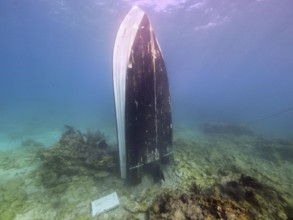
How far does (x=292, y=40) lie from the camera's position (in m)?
27.2

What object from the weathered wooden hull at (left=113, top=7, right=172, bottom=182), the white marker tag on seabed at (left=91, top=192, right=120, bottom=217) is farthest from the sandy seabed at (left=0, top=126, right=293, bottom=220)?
the weathered wooden hull at (left=113, top=7, right=172, bottom=182)

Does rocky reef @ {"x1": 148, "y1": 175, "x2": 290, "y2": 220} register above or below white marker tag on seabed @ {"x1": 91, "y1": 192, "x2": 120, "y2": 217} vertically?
above

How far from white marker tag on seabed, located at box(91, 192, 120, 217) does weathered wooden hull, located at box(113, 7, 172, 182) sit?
76 cm

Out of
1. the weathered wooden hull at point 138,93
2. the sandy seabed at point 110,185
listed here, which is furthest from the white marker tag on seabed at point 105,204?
the weathered wooden hull at point 138,93

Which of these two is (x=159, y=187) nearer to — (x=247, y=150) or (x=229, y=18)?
(x=247, y=150)

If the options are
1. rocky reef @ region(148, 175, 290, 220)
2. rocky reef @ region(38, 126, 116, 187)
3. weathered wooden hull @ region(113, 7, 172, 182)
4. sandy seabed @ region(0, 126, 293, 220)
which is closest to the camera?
rocky reef @ region(148, 175, 290, 220)

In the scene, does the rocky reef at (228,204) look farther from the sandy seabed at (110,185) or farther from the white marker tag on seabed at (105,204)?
the white marker tag on seabed at (105,204)

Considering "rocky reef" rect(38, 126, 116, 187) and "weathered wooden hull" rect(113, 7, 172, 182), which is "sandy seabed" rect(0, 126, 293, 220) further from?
"weathered wooden hull" rect(113, 7, 172, 182)

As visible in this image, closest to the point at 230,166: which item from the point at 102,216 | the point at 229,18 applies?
the point at 102,216

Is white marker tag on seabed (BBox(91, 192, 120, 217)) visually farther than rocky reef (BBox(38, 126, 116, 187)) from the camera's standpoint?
No

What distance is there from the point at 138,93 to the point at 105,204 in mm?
2620

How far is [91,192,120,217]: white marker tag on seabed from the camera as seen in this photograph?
399 centimetres

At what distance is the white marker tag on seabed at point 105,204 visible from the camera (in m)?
3.99

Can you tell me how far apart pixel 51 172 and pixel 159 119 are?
3.47 metres
